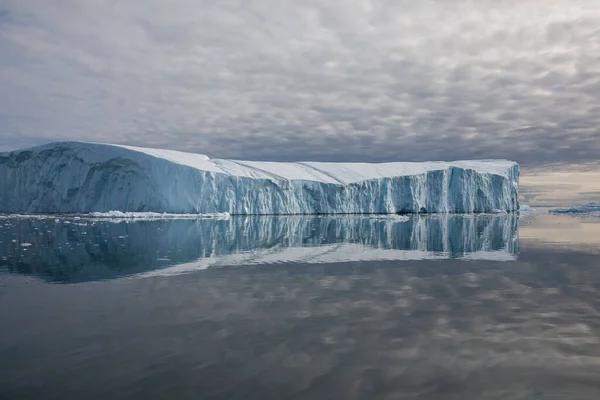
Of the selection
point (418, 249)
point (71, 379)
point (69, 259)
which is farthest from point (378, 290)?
point (69, 259)

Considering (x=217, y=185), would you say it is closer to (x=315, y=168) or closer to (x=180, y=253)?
(x=315, y=168)

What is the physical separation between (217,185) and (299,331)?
35.9 meters

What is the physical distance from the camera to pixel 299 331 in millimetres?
4992

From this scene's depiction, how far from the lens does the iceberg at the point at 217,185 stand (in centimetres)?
3769

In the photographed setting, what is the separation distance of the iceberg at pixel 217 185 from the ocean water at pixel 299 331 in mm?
28456

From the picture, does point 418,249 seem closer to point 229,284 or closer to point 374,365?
point 229,284

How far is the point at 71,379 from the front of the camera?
366 cm

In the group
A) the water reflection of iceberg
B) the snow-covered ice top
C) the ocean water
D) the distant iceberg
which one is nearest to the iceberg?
the snow-covered ice top

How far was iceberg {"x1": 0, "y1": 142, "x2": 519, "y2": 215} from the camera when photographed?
37.7 meters

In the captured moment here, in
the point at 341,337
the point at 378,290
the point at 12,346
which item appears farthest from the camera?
the point at 378,290

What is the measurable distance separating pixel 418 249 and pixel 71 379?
36.9 feet

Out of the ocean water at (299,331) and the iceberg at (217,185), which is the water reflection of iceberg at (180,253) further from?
the iceberg at (217,185)

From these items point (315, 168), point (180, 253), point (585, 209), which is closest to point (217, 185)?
point (315, 168)

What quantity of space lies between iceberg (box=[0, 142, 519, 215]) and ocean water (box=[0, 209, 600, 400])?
93.4ft
